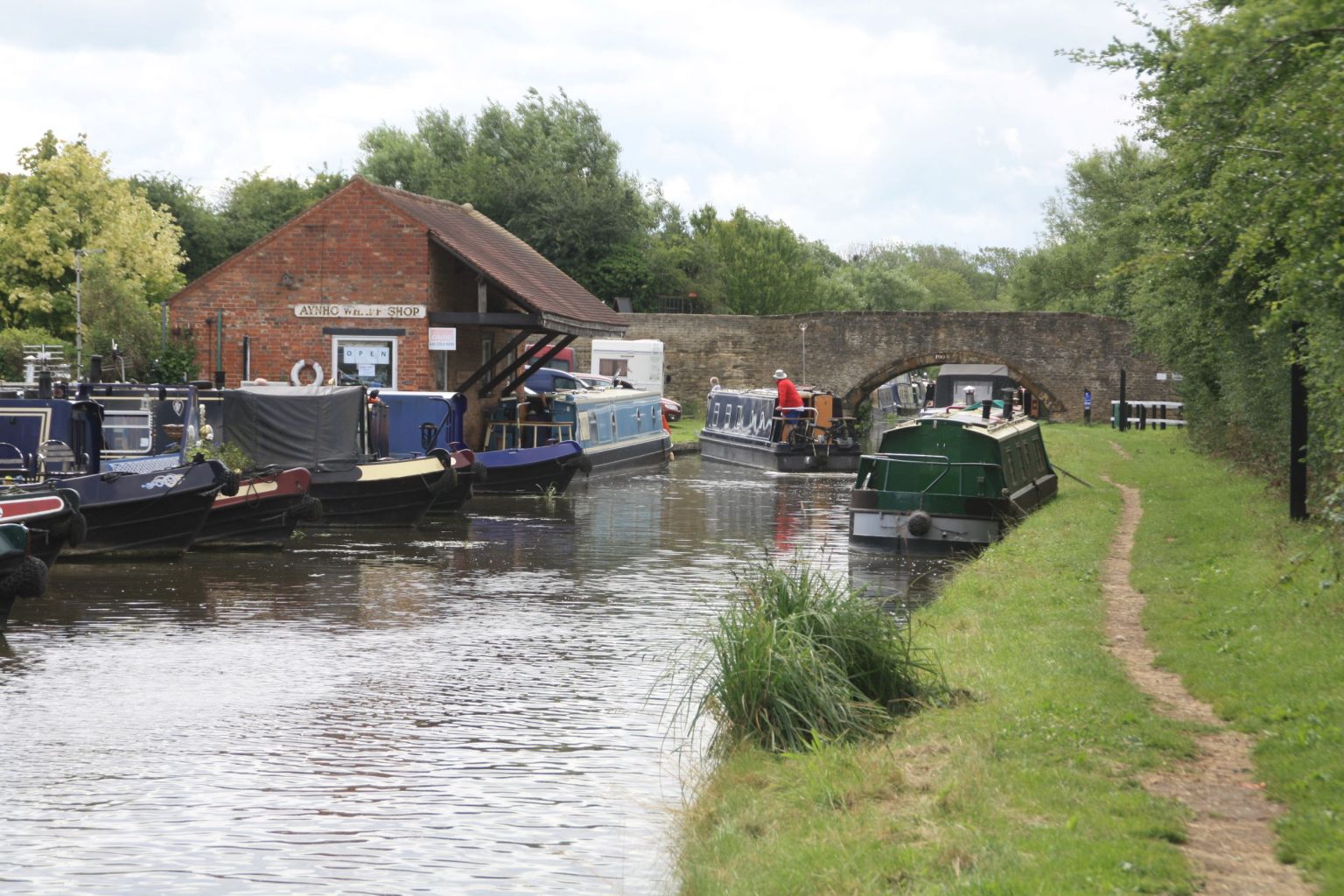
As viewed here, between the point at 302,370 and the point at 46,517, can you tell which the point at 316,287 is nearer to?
the point at 302,370

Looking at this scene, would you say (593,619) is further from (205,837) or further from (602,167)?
(602,167)

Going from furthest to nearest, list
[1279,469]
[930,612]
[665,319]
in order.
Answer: [665,319], [1279,469], [930,612]

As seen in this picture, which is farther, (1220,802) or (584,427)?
(584,427)

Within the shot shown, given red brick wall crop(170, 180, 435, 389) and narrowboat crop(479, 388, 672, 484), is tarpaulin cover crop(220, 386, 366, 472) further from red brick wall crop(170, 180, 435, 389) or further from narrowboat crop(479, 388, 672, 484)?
red brick wall crop(170, 180, 435, 389)

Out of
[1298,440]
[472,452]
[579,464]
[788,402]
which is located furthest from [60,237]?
[1298,440]

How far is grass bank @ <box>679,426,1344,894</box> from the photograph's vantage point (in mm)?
5410

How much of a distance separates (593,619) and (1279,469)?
8.87m

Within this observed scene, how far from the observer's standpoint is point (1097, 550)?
14.8 meters

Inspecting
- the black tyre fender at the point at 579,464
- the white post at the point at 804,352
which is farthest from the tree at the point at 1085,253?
the black tyre fender at the point at 579,464

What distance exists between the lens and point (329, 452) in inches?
787

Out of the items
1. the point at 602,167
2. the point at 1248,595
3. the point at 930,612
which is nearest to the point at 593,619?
the point at 930,612

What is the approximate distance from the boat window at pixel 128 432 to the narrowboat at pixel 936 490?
25.7 ft

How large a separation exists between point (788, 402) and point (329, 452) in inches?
552

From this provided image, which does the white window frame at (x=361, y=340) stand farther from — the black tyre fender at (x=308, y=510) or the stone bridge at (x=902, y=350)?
the stone bridge at (x=902, y=350)
